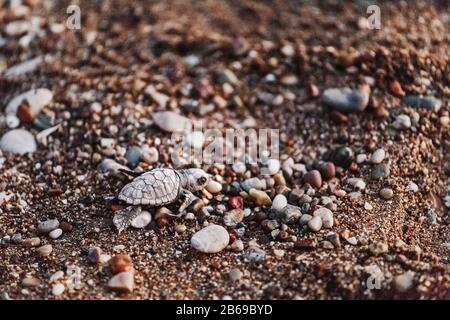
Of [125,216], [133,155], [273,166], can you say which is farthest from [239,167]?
[125,216]

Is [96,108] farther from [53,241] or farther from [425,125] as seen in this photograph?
[425,125]

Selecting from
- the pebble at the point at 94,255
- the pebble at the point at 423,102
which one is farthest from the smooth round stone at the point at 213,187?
the pebble at the point at 423,102

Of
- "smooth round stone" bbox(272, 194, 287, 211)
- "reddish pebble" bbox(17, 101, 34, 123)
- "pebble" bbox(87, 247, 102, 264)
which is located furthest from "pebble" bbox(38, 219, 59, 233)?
"smooth round stone" bbox(272, 194, 287, 211)

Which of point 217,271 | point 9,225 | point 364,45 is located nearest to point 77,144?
point 9,225

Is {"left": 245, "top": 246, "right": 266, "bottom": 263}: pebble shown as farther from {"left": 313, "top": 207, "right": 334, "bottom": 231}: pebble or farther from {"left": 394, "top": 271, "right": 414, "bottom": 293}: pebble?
{"left": 394, "top": 271, "right": 414, "bottom": 293}: pebble

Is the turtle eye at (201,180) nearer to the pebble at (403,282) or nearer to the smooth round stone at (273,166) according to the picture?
the smooth round stone at (273,166)
